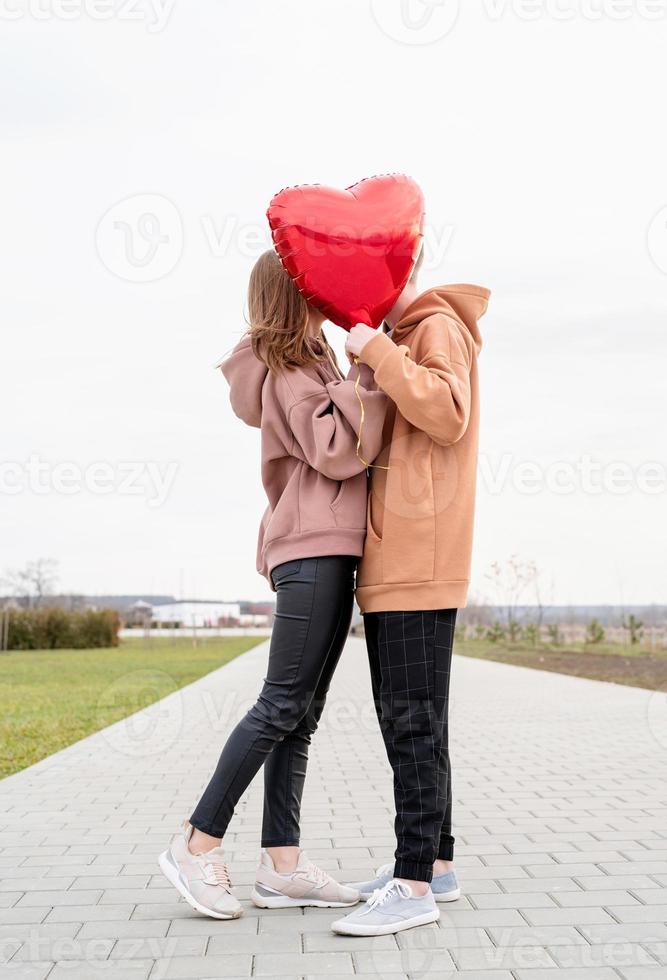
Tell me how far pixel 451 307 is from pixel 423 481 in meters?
0.59

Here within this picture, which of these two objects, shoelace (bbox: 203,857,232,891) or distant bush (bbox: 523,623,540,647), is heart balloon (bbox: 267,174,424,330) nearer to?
shoelace (bbox: 203,857,232,891)

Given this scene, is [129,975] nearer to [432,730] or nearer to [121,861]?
[432,730]

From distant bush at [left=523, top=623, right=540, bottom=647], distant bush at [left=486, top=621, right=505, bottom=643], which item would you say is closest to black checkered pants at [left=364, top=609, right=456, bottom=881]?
distant bush at [left=523, top=623, right=540, bottom=647]

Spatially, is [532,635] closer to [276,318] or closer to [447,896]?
[447,896]

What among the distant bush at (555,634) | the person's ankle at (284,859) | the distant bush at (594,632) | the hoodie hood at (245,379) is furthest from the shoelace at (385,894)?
the distant bush at (555,634)

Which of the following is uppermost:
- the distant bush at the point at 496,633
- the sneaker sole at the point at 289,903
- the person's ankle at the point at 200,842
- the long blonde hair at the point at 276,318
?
the long blonde hair at the point at 276,318

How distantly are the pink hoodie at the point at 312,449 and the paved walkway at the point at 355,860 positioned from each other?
1.11 meters

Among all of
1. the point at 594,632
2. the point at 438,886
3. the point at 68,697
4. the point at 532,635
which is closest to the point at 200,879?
the point at 438,886

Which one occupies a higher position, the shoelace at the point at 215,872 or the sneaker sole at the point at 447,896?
the shoelace at the point at 215,872

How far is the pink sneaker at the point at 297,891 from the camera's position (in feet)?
10.6

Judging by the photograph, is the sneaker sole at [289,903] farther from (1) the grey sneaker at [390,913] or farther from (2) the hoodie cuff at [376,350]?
(2) the hoodie cuff at [376,350]

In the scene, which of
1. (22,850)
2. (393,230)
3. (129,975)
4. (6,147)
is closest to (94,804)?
(22,850)

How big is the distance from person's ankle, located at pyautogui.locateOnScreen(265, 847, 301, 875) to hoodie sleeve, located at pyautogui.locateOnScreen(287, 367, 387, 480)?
1.21 metres

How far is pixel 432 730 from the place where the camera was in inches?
120
